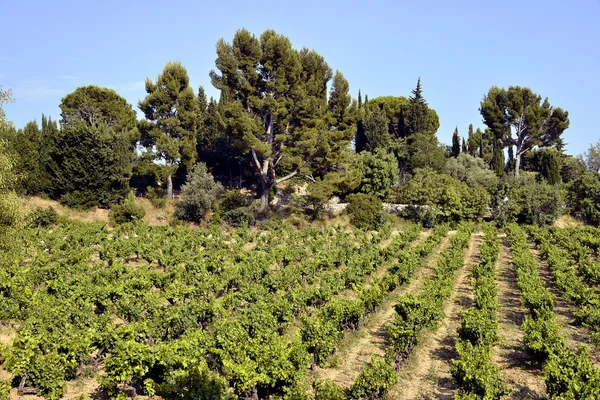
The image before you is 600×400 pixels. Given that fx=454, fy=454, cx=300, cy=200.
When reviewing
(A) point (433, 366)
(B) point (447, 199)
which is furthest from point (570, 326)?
(B) point (447, 199)

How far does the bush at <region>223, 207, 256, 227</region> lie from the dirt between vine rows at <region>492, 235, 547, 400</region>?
878 inches

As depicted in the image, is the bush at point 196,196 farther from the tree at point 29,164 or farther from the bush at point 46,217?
the tree at point 29,164

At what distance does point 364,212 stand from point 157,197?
19.6 metres

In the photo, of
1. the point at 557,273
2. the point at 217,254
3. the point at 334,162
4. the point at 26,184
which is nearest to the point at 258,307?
the point at 217,254

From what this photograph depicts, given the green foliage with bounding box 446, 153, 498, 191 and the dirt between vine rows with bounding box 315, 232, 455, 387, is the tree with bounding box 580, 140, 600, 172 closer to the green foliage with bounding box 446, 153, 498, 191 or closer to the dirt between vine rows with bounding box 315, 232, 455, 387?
the green foliage with bounding box 446, 153, 498, 191

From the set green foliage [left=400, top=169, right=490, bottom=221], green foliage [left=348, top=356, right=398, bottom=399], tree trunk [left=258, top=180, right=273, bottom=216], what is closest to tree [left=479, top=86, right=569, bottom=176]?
green foliage [left=400, top=169, right=490, bottom=221]

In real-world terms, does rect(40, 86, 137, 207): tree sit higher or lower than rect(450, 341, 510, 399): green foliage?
higher

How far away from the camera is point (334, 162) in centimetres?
4091

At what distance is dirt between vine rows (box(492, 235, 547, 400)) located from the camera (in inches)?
456

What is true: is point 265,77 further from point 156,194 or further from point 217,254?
point 217,254

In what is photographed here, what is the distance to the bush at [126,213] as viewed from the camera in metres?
37.4

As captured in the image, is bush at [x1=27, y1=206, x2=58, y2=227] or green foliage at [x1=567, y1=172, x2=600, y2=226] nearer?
bush at [x1=27, y1=206, x2=58, y2=227]

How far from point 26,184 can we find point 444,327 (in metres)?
36.3

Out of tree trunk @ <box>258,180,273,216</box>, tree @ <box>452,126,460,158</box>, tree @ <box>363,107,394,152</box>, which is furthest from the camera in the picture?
tree @ <box>452,126,460,158</box>
